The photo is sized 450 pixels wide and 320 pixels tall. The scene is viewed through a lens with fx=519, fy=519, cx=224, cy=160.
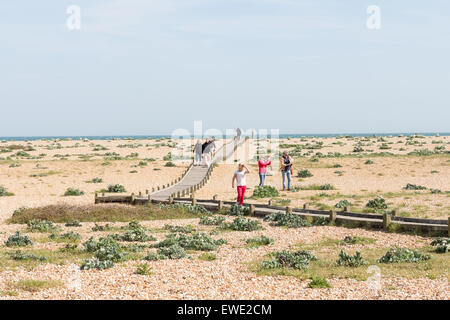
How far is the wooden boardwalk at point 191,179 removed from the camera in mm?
29917

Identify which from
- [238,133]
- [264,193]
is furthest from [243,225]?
[238,133]

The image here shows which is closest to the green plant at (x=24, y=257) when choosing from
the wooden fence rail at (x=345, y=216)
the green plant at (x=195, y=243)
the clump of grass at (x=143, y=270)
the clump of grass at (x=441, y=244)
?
the clump of grass at (x=143, y=270)

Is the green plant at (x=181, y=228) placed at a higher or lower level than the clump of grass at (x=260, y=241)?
lower

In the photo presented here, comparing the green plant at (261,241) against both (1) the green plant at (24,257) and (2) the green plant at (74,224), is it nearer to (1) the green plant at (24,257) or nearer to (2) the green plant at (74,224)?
(1) the green plant at (24,257)

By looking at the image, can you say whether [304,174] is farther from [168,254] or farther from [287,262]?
[287,262]

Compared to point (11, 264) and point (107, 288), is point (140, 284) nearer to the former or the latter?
point (107, 288)

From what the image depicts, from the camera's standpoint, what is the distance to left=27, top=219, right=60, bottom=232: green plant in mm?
20672

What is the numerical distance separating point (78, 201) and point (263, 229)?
1336 centimetres

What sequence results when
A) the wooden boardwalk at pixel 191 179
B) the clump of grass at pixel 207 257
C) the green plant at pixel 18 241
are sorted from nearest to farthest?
the clump of grass at pixel 207 257, the green plant at pixel 18 241, the wooden boardwalk at pixel 191 179

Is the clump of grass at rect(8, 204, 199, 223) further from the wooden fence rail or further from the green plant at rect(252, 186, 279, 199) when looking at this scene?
the green plant at rect(252, 186, 279, 199)

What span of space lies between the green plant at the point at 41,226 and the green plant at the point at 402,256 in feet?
41.9

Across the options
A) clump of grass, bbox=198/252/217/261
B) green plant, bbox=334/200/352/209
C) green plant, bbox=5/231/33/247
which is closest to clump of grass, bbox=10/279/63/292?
clump of grass, bbox=198/252/217/261

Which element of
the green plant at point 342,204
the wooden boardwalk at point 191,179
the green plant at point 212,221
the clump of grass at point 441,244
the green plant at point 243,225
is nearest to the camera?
the clump of grass at point 441,244

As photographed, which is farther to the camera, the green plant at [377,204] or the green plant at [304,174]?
the green plant at [304,174]
